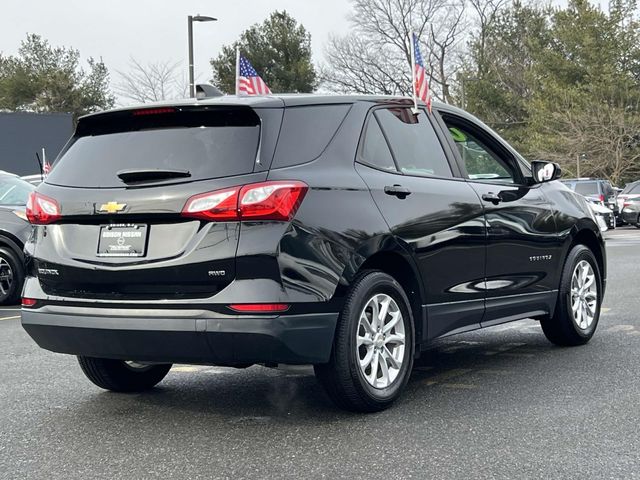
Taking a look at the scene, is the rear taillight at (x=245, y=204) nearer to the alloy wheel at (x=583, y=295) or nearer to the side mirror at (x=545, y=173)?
the side mirror at (x=545, y=173)

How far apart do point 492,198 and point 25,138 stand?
41097 mm

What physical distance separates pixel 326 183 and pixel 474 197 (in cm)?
149

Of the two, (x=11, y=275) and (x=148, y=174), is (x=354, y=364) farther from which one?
(x=11, y=275)

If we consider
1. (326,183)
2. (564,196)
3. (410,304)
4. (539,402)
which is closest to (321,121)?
(326,183)

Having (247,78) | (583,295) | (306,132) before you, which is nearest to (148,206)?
(306,132)

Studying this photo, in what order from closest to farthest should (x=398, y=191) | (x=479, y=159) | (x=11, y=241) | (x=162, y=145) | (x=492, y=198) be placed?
1. (x=162, y=145)
2. (x=398, y=191)
3. (x=492, y=198)
4. (x=479, y=159)
5. (x=11, y=241)

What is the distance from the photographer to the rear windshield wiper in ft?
14.7

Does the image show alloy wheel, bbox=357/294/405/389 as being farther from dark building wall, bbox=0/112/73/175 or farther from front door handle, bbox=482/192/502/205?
dark building wall, bbox=0/112/73/175

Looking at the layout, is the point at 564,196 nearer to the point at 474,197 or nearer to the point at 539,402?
the point at 474,197

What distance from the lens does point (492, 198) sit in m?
5.91

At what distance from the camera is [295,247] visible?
14.1ft

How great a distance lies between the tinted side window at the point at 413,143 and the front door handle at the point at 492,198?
1.10 ft

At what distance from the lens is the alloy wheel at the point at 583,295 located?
269 inches

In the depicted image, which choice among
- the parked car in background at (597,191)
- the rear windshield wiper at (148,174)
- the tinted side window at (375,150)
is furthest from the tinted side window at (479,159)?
the parked car in background at (597,191)
